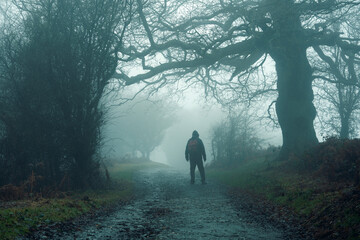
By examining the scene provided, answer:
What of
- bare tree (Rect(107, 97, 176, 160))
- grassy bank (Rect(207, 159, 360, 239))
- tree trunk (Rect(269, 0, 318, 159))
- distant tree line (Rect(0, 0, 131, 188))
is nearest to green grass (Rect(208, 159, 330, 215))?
grassy bank (Rect(207, 159, 360, 239))

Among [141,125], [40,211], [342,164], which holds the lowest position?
[40,211]

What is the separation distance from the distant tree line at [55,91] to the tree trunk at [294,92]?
8.17 metres

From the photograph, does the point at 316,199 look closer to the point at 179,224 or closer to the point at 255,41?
the point at 179,224

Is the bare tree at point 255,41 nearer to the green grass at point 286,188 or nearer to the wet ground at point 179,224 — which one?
the green grass at point 286,188

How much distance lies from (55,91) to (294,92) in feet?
35.6

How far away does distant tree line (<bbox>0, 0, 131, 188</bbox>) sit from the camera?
35.9 feet

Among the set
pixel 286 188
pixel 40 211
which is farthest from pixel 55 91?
pixel 286 188

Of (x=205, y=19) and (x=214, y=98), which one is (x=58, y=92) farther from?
(x=214, y=98)

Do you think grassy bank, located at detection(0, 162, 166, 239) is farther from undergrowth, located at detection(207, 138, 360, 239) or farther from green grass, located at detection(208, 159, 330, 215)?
undergrowth, located at detection(207, 138, 360, 239)

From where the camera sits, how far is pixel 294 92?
54.1 feet

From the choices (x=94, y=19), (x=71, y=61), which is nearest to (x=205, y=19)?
(x=94, y=19)

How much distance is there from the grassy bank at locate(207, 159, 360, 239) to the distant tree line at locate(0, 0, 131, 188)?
5.71 meters

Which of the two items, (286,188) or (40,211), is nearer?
(40,211)

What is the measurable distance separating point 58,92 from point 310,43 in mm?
12034
